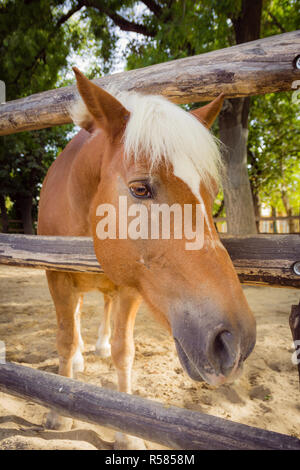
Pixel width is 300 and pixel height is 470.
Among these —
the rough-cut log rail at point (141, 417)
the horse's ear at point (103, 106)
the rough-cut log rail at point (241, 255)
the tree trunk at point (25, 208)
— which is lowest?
the rough-cut log rail at point (141, 417)

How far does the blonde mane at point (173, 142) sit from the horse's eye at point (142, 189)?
0.32 feet

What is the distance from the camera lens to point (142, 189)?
1326mm

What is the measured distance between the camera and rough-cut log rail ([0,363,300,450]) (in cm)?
108

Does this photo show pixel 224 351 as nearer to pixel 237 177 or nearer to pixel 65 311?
pixel 65 311

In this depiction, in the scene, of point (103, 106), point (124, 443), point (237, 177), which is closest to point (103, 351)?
point (124, 443)

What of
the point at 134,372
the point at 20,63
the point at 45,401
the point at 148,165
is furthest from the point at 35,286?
the point at 148,165

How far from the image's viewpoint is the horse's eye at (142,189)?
4.31ft

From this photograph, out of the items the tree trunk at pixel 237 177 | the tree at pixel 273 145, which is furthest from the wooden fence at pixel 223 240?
the tree at pixel 273 145

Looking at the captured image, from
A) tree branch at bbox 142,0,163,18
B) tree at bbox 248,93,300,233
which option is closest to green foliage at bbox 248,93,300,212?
tree at bbox 248,93,300,233

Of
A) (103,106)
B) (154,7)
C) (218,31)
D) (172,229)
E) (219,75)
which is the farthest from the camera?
(154,7)

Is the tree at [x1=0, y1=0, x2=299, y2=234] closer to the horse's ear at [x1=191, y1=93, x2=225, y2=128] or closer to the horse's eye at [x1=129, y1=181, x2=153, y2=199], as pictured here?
the horse's ear at [x1=191, y1=93, x2=225, y2=128]

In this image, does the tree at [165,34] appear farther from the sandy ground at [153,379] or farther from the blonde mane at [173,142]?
the blonde mane at [173,142]

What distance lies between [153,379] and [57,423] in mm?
956
